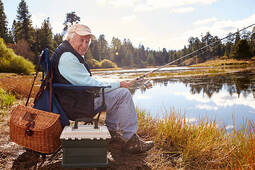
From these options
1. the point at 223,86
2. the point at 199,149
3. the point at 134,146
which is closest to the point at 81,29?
the point at 134,146

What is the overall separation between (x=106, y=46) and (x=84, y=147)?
7267 centimetres

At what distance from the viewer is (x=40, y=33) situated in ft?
103

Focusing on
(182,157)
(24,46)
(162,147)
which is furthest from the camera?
(24,46)

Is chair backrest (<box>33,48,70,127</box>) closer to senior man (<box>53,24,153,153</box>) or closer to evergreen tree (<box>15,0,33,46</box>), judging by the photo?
senior man (<box>53,24,153,153</box>)

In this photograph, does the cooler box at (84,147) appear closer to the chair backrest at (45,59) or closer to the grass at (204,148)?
the chair backrest at (45,59)

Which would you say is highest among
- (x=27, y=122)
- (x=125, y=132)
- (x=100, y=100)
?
(x=100, y=100)

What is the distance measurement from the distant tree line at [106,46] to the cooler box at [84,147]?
1.62 meters

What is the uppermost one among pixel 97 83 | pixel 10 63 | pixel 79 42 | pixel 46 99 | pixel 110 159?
pixel 10 63

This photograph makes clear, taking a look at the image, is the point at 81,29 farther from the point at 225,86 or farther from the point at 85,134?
the point at 225,86

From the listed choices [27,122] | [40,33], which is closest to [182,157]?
[27,122]

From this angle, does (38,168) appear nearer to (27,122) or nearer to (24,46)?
(27,122)

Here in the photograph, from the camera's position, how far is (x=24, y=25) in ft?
112

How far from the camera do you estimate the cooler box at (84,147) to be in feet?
5.37

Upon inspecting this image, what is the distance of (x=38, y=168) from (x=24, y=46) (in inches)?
1164
